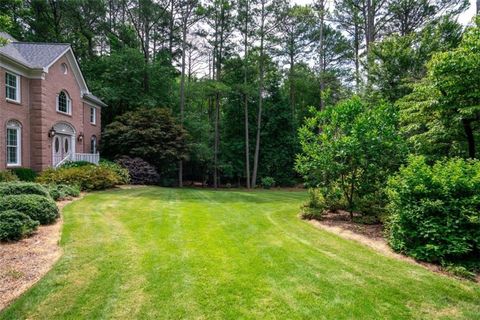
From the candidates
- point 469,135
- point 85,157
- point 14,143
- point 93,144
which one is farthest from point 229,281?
point 93,144

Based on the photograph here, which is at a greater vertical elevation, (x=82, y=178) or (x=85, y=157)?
(x=85, y=157)

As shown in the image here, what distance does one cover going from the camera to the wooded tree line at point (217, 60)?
21594 mm

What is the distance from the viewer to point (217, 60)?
2406cm

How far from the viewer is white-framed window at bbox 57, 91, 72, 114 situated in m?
15.8

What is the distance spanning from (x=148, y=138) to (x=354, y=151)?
45.4ft

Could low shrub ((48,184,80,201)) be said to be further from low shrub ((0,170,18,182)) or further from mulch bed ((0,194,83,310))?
mulch bed ((0,194,83,310))

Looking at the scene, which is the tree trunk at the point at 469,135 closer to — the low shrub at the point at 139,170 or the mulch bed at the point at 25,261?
the mulch bed at the point at 25,261

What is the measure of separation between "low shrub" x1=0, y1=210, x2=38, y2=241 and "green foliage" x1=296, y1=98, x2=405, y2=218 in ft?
21.1

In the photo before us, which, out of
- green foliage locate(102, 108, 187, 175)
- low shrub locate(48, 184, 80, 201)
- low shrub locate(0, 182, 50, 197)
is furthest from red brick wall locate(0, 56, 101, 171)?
low shrub locate(0, 182, 50, 197)

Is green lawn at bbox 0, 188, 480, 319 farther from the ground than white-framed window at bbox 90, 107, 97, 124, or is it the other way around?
white-framed window at bbox 90, 107, 97, 124

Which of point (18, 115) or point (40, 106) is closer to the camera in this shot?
point (18, 115)

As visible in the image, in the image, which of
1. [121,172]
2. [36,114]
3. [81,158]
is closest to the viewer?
[36,114]

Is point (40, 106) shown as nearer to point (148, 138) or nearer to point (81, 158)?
point (81, 158)

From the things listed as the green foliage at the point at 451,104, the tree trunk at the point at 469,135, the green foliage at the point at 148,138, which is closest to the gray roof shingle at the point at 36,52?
the green foliage at the point at 148,138
